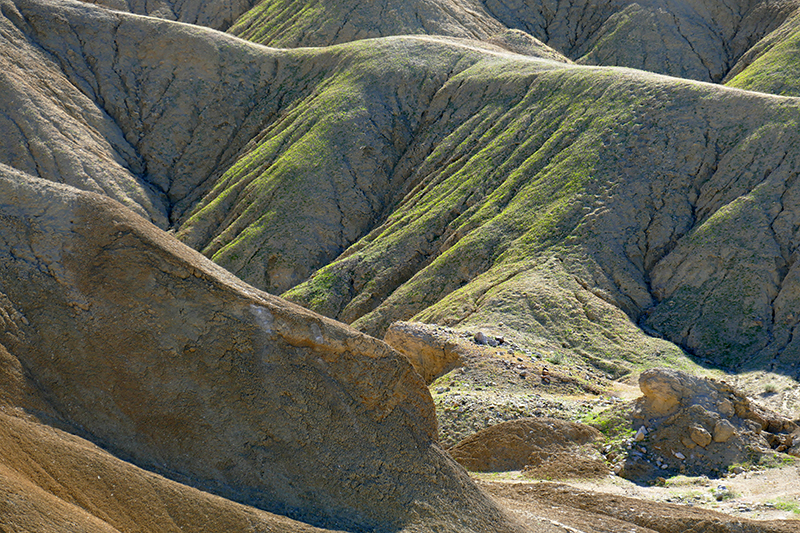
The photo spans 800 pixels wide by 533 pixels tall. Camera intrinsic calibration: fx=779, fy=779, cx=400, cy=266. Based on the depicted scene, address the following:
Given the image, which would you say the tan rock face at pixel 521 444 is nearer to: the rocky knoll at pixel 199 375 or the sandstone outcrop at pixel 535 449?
the sandstone outcrop at pixel 535 449

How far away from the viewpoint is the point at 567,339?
2736 cm

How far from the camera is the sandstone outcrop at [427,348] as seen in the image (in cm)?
2220

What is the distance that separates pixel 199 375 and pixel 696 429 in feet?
35.5

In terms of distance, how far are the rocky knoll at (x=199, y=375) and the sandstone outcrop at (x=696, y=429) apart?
20.3 ft

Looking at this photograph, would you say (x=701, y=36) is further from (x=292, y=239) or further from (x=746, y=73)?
(x=292, y=239)

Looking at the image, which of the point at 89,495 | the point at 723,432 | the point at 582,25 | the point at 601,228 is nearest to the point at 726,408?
the point at 723,432

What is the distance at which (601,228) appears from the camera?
3244 centimetres

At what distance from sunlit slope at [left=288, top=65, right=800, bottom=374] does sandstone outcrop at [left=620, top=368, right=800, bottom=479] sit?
9.64 m

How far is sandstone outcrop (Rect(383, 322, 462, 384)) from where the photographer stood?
2220cm

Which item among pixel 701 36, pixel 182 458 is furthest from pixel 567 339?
pixel 701 36

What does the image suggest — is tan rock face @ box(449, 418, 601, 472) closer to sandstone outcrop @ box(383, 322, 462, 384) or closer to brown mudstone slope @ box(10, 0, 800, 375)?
sandstone outcrop @ box(383, 322, 462, 384)

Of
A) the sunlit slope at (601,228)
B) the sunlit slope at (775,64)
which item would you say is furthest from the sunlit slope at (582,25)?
the sunlit slope at (601,228)

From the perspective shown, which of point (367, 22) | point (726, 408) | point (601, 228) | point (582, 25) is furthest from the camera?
point (582, 25)

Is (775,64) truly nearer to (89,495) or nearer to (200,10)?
(89,495)
